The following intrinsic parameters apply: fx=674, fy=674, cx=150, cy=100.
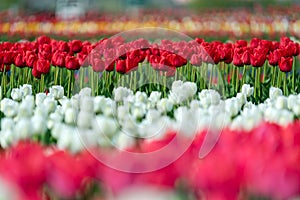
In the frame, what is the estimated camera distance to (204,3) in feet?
96.8

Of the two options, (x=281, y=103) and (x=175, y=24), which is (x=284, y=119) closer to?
(x=281, y=103)

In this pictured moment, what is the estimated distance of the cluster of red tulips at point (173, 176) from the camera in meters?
1.52

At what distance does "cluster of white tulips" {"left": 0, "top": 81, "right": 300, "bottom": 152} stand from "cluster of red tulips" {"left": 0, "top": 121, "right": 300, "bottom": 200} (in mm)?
526

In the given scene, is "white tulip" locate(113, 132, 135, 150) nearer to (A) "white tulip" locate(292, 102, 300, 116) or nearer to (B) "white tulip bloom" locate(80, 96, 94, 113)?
(B) "white tulip bloom" locate(80, 96, 94, 113)

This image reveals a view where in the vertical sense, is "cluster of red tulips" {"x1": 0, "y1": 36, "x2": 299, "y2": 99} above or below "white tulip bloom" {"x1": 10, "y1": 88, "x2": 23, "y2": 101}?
above

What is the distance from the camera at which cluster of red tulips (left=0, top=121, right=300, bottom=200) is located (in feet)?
4.99

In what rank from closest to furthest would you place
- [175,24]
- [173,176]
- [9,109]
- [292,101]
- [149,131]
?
[173,176]
[149,131]
[9,109]
[292,101]
[175,24]

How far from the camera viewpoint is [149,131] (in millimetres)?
2680

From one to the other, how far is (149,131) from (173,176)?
3.47 feet

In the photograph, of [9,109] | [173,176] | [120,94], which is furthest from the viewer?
[120,94]

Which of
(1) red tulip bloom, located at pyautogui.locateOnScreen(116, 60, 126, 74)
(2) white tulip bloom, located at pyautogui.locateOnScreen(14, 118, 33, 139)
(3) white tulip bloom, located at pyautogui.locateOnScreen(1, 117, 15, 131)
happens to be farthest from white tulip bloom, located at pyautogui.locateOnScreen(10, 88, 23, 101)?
(2) white tulip bloom, located at pyautogui.locateOnScreen(14, 118, 33, 139)

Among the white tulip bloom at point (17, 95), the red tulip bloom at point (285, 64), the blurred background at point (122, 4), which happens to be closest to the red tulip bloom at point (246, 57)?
the red tulip bloom at point (285, 64)

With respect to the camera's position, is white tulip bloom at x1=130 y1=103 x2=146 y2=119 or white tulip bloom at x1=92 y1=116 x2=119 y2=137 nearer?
white tulip bloom at x1=92 y1=116 x2=119 y2=137

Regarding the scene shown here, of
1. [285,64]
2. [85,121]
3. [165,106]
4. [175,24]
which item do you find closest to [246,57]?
[285,64]
